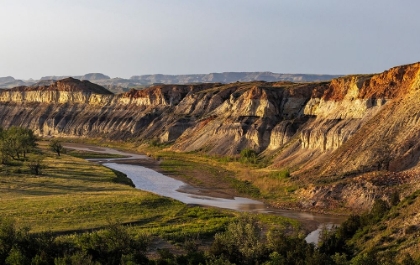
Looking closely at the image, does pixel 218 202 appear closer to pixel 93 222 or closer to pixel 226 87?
pixel 93 222

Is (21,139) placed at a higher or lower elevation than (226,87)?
lower

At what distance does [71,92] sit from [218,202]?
4183 inches

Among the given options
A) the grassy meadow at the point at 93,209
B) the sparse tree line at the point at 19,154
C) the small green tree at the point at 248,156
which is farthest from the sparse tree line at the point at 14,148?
the small green tree at the point at 248,156

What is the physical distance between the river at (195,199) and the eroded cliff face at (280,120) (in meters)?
3.41

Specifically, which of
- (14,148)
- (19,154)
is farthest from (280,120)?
(19,154)

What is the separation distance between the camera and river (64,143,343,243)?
43.5 meters

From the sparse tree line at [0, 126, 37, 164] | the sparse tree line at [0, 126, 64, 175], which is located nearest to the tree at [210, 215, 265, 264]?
the sparse tree line at [0, 126, 64, 175]

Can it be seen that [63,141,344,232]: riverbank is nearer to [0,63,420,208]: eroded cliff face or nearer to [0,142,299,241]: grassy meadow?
[0,142,299,241]: grassy meadow

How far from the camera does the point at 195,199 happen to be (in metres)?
54.8

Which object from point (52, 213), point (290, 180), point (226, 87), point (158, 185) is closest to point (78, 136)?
point (226, 87)

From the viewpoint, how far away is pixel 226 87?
381 ft

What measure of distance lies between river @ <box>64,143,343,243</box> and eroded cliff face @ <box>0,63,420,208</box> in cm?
341

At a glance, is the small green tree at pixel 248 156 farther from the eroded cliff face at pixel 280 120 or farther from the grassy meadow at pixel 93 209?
the grassy meadow at pixel 93 209

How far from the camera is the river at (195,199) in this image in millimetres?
43531
